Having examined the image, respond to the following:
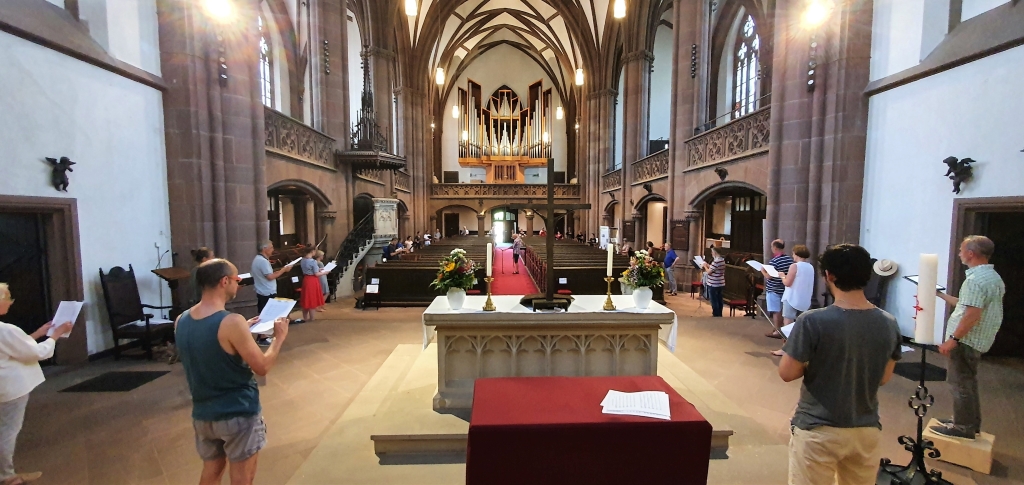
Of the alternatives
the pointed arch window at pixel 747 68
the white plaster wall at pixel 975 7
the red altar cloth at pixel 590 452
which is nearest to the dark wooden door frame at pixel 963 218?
the white plaster wall at pixel 975 7

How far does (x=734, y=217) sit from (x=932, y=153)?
27.8 feet

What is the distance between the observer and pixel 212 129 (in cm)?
689

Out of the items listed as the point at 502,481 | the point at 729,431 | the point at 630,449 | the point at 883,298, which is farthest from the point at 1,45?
the point at 883,298

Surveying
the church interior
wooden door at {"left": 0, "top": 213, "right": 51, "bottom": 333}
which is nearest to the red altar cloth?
the church interior

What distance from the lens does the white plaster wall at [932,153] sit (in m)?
4.90

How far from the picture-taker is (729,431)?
3402mm

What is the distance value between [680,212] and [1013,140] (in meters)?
7.73

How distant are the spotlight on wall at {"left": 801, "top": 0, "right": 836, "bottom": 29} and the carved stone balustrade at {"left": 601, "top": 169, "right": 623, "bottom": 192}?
10.7 metres

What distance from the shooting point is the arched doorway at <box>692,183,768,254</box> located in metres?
12.3

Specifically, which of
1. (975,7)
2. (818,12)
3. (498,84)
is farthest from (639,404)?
(498,84)

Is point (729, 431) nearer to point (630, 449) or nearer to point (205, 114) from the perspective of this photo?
point (630, 449)

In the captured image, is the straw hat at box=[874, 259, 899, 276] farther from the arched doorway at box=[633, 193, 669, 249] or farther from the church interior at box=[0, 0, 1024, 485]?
the arched doorway at box=[633, 193, 669, 249]

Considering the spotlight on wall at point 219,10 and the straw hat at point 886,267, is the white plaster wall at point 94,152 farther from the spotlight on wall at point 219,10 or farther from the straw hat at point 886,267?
the straw hat at point 886,267

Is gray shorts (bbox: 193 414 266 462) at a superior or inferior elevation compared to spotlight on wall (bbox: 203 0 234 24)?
inferior
